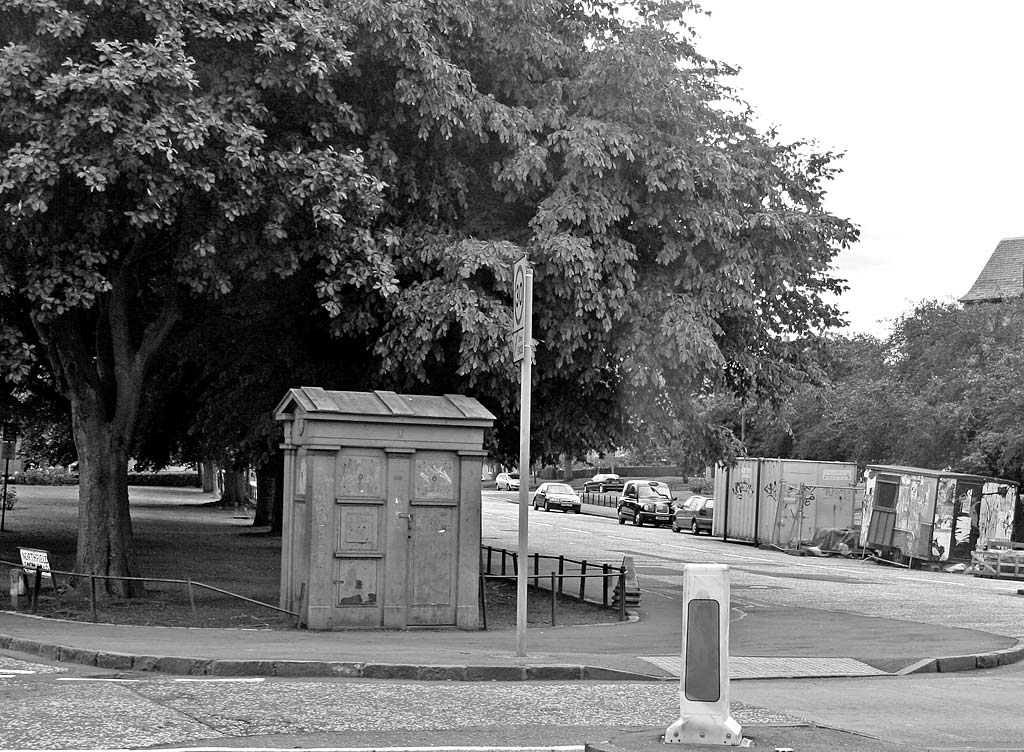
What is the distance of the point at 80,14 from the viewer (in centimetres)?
1509

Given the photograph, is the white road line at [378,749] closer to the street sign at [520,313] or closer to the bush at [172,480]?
the street sign at [520,313]

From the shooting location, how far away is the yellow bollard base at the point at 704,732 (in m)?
7.49

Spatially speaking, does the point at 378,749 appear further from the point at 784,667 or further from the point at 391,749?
the point at 784,667

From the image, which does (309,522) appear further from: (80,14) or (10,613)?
(80,14)

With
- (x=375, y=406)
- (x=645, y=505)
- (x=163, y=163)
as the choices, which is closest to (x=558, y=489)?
(x=645, y=505)

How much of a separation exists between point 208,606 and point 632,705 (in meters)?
9.11

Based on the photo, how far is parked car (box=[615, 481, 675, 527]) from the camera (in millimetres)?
57531

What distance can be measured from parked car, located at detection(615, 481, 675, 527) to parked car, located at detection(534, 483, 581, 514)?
9761 millimetres

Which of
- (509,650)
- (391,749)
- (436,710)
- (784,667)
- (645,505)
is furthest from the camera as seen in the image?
(645,505)

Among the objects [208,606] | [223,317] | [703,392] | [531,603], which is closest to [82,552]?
[208,606]

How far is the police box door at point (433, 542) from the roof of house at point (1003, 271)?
8102cm

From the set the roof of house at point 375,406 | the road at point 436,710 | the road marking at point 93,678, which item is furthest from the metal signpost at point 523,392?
the road marking at point 93,678

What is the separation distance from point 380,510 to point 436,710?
5.56 meters

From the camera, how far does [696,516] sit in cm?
5072
